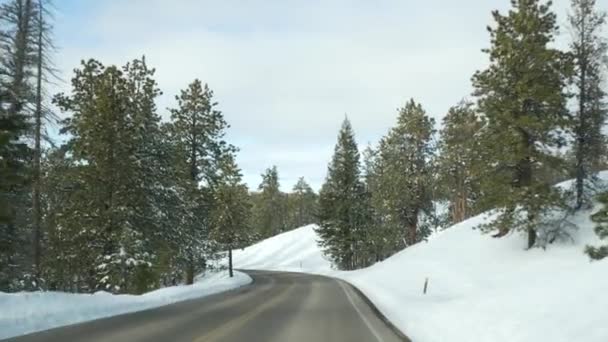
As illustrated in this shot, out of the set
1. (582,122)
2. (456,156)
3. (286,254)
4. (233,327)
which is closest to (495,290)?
(233,327)

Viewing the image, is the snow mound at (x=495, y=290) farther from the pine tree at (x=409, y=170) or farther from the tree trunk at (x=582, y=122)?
the pine tree at (x=409, y=170)

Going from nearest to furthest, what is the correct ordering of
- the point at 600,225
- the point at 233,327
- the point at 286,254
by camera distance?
the point at 233,327 → the point at 600,225 → the point at 286,254

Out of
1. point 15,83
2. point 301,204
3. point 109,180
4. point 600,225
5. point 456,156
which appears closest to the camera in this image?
point 600,225

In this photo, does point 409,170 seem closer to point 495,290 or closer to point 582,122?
point 582,122

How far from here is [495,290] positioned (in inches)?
688

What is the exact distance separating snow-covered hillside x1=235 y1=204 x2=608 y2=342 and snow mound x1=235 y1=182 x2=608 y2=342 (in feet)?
0.11

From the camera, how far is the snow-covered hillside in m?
10.1

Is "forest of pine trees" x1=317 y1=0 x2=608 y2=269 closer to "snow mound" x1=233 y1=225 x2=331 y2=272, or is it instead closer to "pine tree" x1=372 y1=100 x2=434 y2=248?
"pine tree" x1=372 y1=100 x2=434 y2=248

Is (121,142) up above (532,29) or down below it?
below

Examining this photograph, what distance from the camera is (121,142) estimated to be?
28.1 meters

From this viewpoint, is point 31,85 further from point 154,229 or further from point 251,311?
point 251,311

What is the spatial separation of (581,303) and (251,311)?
11896mm

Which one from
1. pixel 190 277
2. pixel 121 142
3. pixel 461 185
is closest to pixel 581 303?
pixel 121 142

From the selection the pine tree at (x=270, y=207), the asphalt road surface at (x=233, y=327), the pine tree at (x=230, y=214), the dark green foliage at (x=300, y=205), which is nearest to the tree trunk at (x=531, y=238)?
the asphalt road surface at (x=233, y=327)
